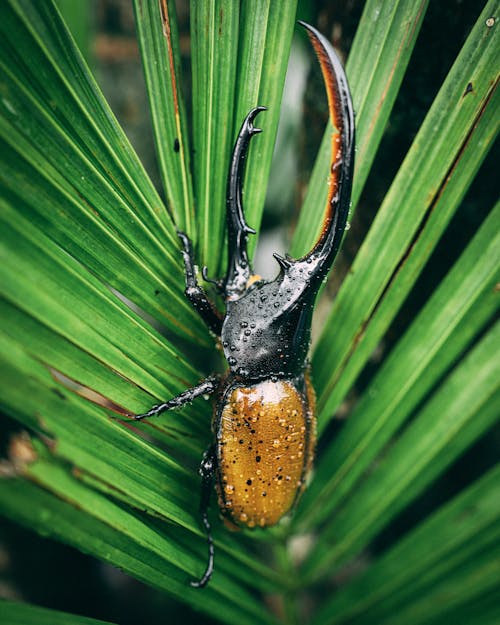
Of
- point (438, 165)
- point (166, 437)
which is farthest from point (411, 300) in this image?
point (166, 437)

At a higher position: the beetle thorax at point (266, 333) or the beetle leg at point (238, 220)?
the beetle leg at point (238, 220)

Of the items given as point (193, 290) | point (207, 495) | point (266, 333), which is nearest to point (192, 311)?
point (193, 290)

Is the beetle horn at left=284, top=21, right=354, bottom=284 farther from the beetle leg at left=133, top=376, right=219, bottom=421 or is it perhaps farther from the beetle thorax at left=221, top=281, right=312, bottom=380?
the beetle leg at left=133, top=376, right=219, bottom=421

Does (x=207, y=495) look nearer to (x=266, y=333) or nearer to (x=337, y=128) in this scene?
(x=266, y=333)

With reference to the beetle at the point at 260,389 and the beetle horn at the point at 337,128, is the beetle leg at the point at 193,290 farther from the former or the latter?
the beetle horn at the point at 337,128

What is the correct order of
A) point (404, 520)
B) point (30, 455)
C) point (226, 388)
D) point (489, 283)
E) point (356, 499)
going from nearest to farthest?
1. point (30, 455)
2. point (489, 283)
3. point (226, 388)
4. point (356, 499)
5. point (404, 520)

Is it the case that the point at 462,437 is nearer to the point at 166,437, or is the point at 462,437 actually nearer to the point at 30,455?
the point at 166,437

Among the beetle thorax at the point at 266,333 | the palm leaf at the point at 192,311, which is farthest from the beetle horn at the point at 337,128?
the beetle thorax at the point at 266,333
